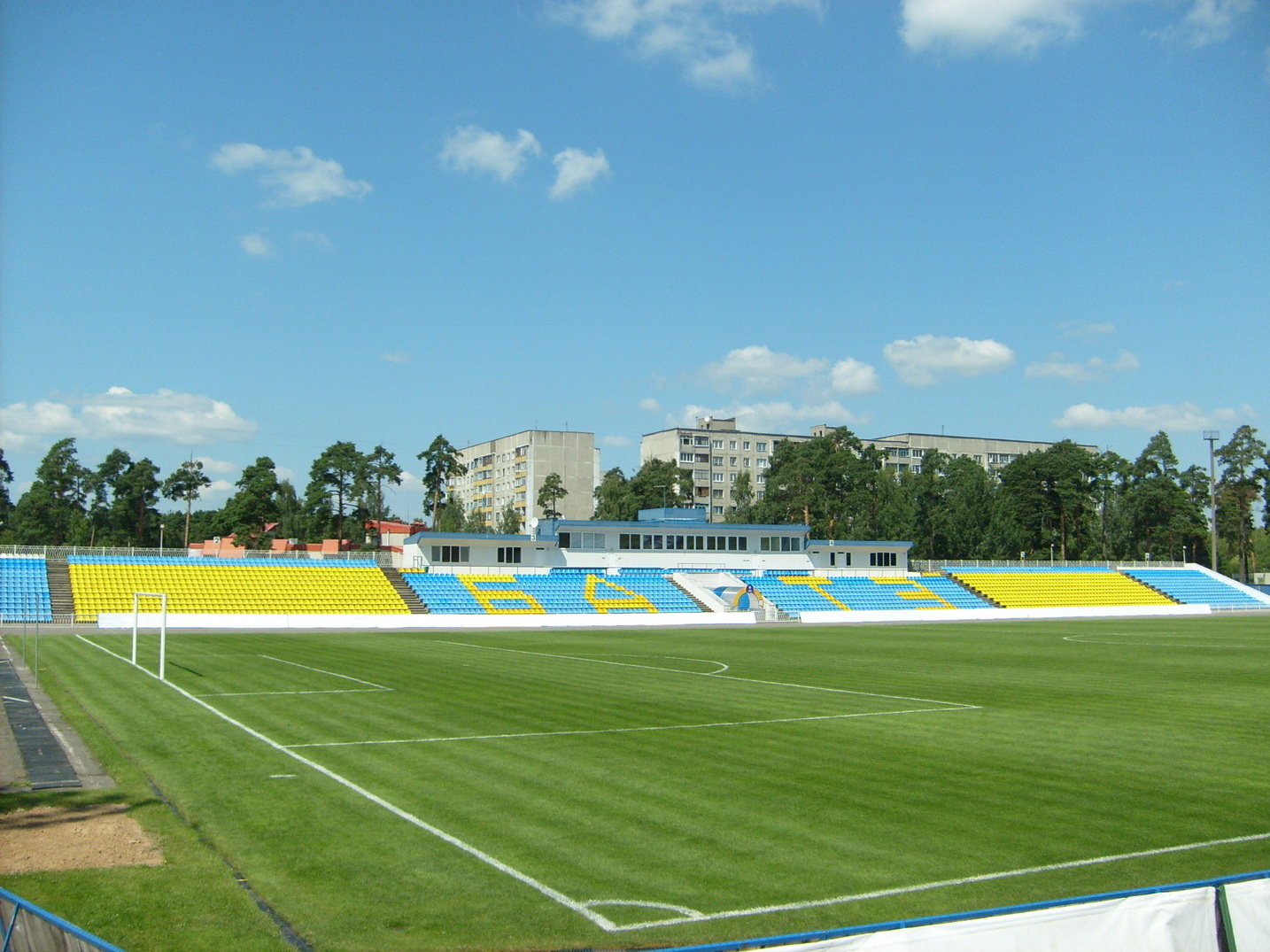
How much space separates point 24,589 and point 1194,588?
8778 cm

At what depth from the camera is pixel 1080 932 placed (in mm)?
6246

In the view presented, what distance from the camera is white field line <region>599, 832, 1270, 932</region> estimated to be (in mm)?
8883

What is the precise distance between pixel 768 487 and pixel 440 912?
112m

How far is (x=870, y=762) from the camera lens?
52.9ft

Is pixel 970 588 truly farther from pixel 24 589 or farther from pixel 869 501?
pixel 24 589

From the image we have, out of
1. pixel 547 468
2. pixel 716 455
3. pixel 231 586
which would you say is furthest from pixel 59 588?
pixel 716 455

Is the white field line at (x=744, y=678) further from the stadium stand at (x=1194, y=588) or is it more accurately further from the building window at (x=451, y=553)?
the stadium stand at (x=1194, y=588)

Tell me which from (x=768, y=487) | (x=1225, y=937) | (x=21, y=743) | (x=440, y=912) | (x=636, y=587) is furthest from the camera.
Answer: (x=768, y=487)

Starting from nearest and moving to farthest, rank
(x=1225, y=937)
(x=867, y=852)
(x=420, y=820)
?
(x=1225, y=937) → (x=867, y=852) → (x=420, y=820)

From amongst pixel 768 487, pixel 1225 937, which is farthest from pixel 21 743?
pixel 768 487

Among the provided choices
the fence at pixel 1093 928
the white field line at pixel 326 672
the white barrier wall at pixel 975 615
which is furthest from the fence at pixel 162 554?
the fence at pixel 1093 928

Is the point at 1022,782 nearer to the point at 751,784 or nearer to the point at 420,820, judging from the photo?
the point at 751,784

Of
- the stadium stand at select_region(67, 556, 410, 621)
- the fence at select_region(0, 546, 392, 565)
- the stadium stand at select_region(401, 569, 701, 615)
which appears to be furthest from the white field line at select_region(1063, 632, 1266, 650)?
the fence at select_region(0, 546, 392, 565)

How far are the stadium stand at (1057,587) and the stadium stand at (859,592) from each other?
88.9 inches
